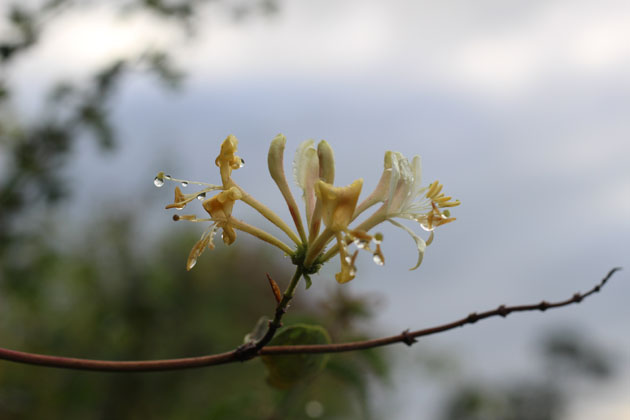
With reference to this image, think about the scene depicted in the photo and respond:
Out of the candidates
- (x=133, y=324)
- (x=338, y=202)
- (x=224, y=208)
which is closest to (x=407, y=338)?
(x=338, y=202)

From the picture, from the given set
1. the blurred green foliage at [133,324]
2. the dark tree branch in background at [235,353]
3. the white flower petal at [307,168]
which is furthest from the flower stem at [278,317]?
the blurred green foliage at [133,324]

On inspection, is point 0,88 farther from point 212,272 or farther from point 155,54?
point 212,272

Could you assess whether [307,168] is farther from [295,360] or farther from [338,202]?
[295,360]

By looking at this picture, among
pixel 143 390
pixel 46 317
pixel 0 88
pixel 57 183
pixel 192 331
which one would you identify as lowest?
pixel 143 390

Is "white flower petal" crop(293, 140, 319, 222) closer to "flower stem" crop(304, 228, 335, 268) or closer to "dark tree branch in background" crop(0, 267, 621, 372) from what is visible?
"flower stem" crop(304, 228, 335, 268)

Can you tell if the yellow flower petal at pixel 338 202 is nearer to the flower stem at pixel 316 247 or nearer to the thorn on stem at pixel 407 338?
the flower stem at pixel 316 247

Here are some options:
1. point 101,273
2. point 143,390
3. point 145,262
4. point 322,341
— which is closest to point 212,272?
point 145,262
